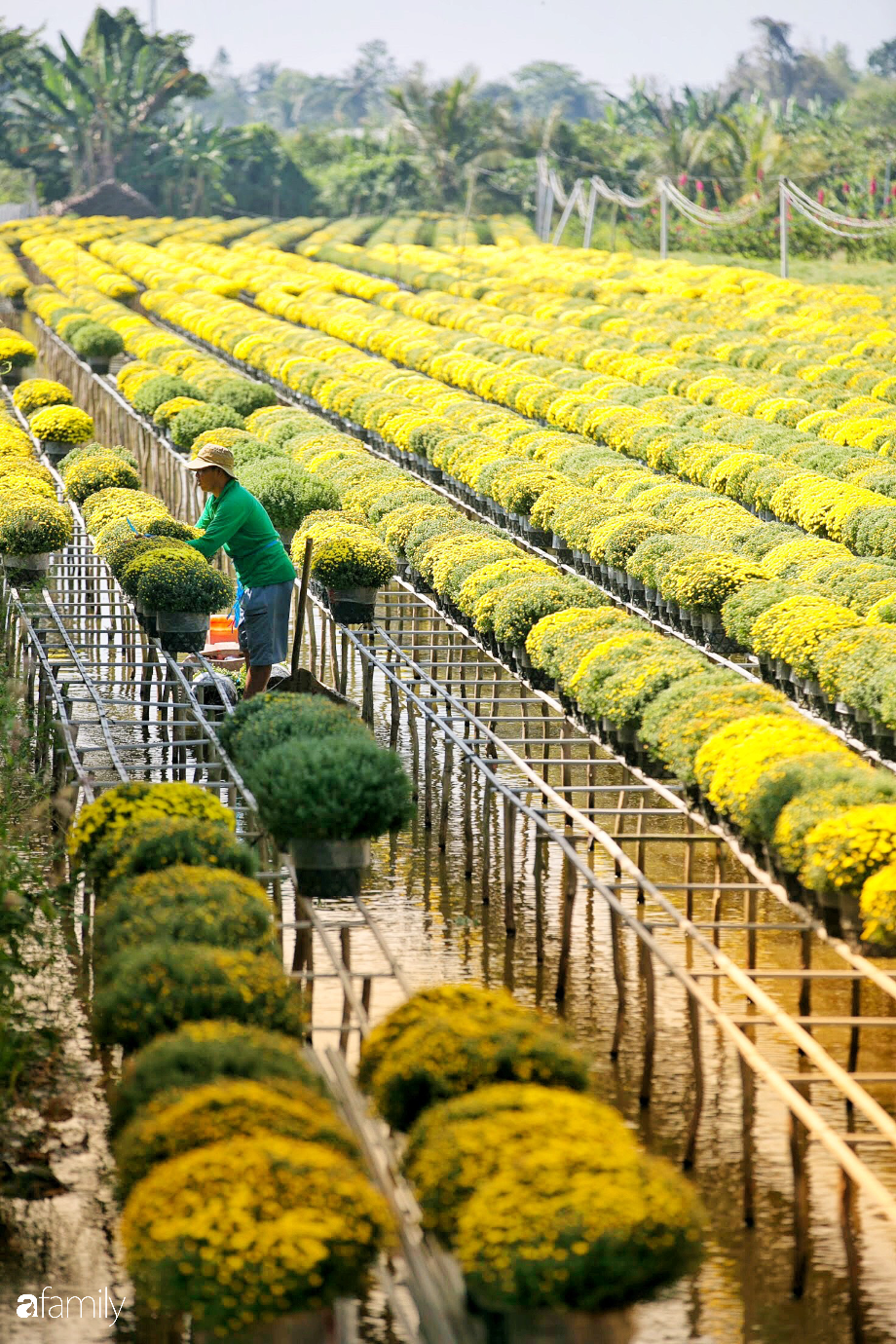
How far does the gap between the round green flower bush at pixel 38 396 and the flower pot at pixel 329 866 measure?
20.7m

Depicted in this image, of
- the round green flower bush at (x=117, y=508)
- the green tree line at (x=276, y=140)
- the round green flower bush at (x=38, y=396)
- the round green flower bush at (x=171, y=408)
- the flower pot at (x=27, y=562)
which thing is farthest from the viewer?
the green tree line at (x=276, y=140)

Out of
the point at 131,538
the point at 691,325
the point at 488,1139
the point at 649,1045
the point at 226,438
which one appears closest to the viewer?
the point at 488,1139

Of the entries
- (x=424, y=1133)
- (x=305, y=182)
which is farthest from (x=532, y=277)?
(x=424, y=1133)

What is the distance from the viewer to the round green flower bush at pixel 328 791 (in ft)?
31.0

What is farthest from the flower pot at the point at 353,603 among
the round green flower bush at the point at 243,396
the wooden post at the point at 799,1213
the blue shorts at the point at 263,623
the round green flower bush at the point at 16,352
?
the round green flower bush at the point at 16,352

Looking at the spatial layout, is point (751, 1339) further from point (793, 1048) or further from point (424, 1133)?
point (793, 1048)

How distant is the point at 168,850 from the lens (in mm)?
8164

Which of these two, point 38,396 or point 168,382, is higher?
point 168,382

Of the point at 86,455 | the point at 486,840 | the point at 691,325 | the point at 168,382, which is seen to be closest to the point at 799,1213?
the point at 486,840

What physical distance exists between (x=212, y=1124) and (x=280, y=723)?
5000mm

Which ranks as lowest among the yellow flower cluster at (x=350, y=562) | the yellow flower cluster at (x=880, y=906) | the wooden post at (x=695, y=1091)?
Answer: the wooden post at (x=695, y=1091)

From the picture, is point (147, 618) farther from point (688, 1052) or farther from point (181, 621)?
point (688, 1052)

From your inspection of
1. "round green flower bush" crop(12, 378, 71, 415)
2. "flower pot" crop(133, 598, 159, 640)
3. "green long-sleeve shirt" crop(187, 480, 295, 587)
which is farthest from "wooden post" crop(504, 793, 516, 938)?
"round green flower bush" crop(12, 378, 71, 415)

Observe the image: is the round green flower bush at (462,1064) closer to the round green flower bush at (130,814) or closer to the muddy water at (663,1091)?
the muddy water at (663,1091)
